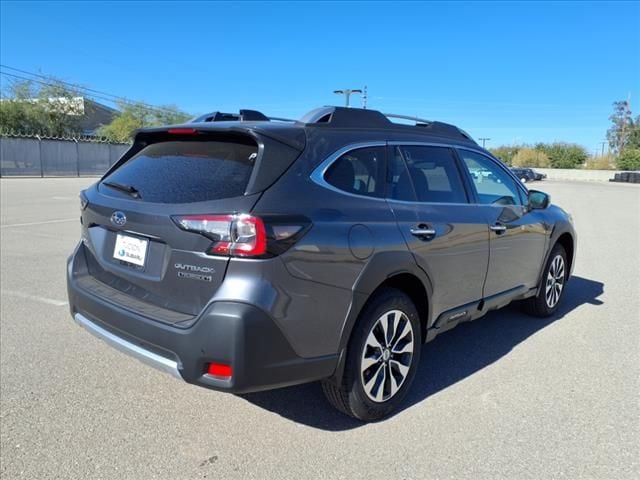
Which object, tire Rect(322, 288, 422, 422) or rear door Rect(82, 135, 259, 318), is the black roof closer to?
rear door Rect(82, 135, 259, 318)

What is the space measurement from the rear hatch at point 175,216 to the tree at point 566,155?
99107mm

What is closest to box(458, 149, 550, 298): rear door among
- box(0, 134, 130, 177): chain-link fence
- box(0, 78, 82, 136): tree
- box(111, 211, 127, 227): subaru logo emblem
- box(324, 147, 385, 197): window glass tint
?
box(324, 147, 385, 197): window glass tint

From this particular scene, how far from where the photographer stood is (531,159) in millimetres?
94375

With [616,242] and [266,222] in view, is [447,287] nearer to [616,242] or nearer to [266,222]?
[266,222]

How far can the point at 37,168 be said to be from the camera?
30.2 meters

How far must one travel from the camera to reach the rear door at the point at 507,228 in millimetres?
4199

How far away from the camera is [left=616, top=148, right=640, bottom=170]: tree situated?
254 feet

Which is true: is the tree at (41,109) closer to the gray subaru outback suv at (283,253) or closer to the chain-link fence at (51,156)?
the chain-link fence at (51,156)

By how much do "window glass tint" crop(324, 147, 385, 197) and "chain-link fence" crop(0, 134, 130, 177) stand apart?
93.9 feet

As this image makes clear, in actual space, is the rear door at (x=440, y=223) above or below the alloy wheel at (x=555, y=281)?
above

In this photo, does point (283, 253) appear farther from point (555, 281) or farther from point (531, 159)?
point (531, 159)

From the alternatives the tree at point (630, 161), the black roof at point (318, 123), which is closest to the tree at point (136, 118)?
the black roof at point (318, 123)

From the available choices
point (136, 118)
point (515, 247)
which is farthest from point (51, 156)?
point (515, 247)

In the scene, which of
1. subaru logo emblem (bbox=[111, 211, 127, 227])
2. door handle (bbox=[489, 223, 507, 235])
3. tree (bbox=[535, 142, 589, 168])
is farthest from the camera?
tree (bbox=[535, 142, 589, 168])
